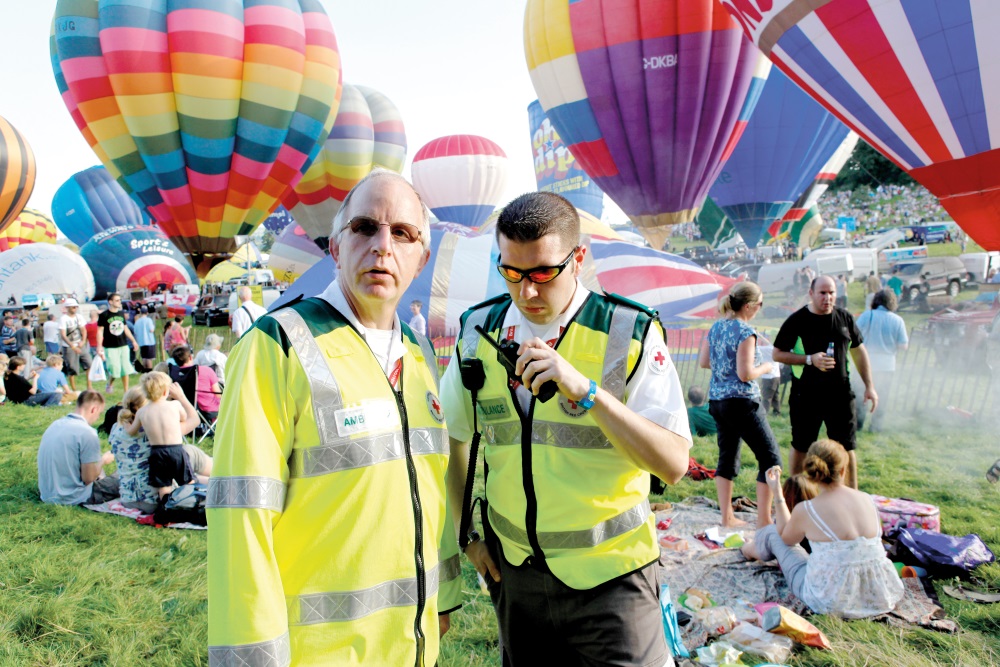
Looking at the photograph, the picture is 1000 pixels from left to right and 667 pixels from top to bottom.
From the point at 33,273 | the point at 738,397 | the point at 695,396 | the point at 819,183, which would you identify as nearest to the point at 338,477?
the point at 738,397

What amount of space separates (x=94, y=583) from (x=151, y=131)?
1169 centimetres

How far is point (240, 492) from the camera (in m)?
1.37

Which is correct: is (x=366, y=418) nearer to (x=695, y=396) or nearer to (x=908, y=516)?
(x=908, y=516)

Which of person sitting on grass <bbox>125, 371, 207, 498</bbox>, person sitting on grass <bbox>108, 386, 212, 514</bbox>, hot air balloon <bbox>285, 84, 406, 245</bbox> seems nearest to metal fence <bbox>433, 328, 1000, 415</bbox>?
person sitting on grass <bbox>125, 371, 207, 498</bbox>

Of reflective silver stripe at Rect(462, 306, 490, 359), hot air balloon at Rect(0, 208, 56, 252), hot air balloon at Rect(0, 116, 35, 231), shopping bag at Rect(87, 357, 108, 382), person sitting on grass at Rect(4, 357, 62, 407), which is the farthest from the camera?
hot air balloon at Rect(0, 208, 56, 252)

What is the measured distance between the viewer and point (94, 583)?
13.2ft

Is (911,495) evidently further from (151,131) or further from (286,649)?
(151,131)

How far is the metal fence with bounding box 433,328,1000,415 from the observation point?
8.23 m

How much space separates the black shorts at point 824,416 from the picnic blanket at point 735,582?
30.6 inches

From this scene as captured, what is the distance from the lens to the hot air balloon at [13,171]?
2162 centimetres

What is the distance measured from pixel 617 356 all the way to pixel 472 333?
0.49 m

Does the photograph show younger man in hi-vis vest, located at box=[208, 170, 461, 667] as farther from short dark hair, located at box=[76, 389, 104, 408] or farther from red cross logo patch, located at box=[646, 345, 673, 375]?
short dark hair, located at box=[76, 389, 104, 408]

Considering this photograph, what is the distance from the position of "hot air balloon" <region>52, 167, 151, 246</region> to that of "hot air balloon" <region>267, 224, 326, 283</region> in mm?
13354

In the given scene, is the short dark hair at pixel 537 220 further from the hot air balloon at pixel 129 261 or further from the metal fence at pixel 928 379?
the hot air balloon at pixel 129 261
